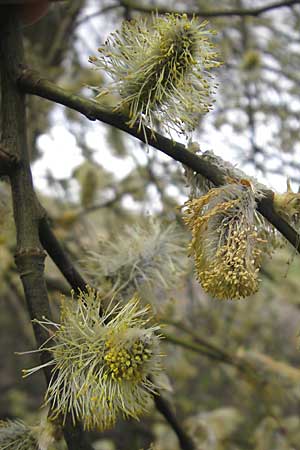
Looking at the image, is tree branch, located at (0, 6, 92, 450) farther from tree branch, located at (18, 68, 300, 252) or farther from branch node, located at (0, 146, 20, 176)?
tree branch, located at (18, 68, 300, 252)

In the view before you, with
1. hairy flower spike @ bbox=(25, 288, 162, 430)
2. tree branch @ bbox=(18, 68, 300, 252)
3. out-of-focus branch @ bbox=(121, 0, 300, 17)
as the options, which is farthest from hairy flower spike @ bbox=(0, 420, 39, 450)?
out-of-focus branch @ bbox=(121, 0, 300, 17)

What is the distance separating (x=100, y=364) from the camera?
2.94ft

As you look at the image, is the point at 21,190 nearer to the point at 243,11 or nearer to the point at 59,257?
the point at 59,257

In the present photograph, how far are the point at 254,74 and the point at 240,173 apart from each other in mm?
1634

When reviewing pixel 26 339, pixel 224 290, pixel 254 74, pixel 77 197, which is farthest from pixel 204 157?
pixel 26 339

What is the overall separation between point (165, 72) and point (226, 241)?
9.8 inches

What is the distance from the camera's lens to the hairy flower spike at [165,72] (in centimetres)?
94

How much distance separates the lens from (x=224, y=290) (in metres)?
0.86

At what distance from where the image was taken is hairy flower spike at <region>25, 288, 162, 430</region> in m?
0.87

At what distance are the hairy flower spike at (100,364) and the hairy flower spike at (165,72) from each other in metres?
0.26

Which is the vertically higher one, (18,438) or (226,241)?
(226,241)

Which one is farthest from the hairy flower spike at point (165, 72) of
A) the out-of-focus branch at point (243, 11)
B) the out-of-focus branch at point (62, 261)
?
the out-of-focus branch at point (243, 11)

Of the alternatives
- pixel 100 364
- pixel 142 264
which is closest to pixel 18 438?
pixel 100 364

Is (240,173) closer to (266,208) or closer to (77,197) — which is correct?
(266,208)
